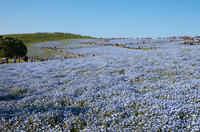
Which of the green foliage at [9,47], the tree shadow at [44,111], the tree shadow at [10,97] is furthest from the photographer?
the green foliage at [9,47]

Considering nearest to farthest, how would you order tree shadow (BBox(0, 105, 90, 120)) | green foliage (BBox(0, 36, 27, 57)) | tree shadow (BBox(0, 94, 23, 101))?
tree shadow (BBox(0, 105, 90, 120)) < tree shadow (BBox(0, 94, 23, 101)) < green foliage (BBox(0, 36, 27, 57))

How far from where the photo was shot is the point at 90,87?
10984 millimetres

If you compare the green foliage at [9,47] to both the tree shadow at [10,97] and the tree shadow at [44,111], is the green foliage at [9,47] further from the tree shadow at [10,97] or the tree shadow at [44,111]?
the tree shadow at [44,111]

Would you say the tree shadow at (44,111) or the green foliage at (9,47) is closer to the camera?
the tree shadow at (44,111)

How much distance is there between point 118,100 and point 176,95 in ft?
9.04

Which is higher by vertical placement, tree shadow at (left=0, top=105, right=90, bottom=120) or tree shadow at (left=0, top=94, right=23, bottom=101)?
tree shadow at (left=0, top=105, right=90, bottom=120)

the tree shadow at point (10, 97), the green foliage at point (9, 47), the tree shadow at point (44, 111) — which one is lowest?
the tree shadow at point (10, 97)

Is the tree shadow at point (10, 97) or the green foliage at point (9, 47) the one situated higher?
the green foliage at point (9, 47)

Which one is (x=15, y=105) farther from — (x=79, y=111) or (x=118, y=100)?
(x=118, y=100)

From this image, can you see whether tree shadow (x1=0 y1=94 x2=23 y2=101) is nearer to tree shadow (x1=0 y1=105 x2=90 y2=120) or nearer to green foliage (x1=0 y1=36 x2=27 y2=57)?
tree shadow (x1=0 y1=105 x2=90 y2=120)

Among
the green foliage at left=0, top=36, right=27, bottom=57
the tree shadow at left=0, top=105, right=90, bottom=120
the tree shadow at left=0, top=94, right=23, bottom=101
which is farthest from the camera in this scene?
the green foliage at left=0, top=36, right=27, bottom=57

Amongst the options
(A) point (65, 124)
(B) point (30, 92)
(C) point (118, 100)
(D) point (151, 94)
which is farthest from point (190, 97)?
(B) point (30, 92)

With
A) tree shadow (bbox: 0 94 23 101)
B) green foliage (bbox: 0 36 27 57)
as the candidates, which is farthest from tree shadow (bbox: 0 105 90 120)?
green foliage (bbox: 0 36 27 57)

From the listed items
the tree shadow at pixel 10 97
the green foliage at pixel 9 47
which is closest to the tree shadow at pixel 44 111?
the tree shadow at pixel 10 97
